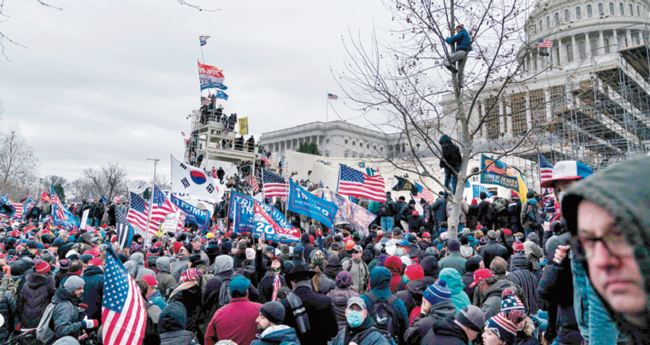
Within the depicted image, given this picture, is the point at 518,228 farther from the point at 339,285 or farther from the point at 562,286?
the point at 562,286

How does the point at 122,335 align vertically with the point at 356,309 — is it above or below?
below

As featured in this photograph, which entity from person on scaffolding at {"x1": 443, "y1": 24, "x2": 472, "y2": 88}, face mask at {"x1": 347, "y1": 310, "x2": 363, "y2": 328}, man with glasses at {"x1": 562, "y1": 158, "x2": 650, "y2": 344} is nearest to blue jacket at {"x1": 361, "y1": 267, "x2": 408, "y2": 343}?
face mask at {"x1": 347, "y1": 310, "x2": 363, "y2": 328}

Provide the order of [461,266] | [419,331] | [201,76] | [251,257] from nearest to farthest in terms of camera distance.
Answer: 1. [419,331]
2. [461,266]
3. [251,257]
4. [201,76]

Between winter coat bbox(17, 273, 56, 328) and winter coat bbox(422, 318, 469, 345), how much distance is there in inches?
227

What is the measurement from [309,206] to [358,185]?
2992mm

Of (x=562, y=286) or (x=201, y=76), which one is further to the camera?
(x=201, y=76)

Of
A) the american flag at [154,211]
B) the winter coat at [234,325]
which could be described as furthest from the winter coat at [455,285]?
the american flag at [154,211]

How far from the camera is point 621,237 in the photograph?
0.93 meters

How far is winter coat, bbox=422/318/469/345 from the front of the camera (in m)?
3.87

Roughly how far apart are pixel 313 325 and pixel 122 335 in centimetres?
208

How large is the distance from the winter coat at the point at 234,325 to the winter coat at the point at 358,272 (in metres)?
2.75

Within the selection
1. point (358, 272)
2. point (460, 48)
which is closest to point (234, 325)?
point (358, 272)

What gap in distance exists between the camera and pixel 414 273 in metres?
5.95

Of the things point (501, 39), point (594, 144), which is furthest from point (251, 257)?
point (594, 144)
